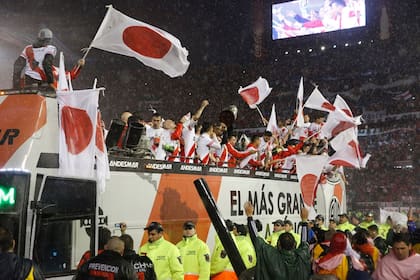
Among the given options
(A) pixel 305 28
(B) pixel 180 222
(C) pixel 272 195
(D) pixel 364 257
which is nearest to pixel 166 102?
(A) pixel 305 28

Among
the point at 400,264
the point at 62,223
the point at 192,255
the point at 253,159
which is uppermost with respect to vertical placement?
the point at 253,159

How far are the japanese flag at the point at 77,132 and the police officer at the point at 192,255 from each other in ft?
7.45

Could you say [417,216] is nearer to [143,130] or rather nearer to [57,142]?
[143,130]

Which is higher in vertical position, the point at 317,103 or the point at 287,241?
the point at 317,103

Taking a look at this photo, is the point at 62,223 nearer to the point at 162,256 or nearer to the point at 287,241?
the point at 162,256

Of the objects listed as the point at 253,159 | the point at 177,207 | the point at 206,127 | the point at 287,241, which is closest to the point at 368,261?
the point at 287,241

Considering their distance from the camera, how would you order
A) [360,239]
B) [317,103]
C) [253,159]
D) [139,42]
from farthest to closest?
[317,103] < [253,159] < [139,42] < [360,239]

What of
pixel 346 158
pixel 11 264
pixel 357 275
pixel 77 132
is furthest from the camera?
pixel 346 158

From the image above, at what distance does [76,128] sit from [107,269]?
1.73m

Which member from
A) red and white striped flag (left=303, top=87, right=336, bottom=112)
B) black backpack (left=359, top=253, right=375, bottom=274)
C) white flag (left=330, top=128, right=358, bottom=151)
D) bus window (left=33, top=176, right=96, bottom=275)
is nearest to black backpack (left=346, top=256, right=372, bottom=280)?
black backpack (left=359, top=253, right=375, bottom=274)

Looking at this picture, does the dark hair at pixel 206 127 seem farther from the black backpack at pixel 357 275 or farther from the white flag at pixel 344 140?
the black backpack at pixel 357 275

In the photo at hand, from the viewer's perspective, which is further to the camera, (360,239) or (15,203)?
(360,239)

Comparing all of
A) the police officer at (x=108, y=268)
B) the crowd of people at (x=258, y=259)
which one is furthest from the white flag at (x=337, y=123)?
the police officer at (x=108, y=268)

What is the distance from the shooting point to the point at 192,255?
7.95m
